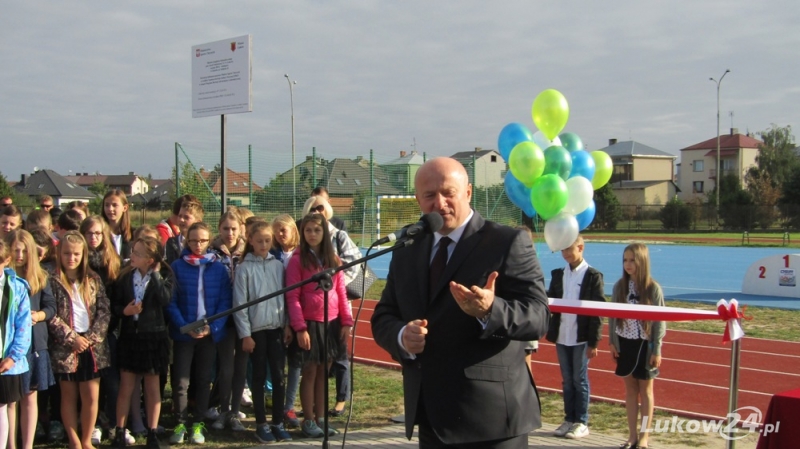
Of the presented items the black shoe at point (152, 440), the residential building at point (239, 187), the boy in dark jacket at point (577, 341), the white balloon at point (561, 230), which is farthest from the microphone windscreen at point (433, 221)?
the residential building at point (239, 187)

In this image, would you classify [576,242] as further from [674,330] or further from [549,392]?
[674,330]

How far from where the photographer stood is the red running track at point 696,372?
7.23 meters

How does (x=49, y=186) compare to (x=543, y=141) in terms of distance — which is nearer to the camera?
(x=543, y=141)

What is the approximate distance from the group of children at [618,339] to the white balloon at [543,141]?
1722 millimetres

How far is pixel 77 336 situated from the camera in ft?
17.7

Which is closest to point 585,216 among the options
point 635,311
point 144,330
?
point 635,311

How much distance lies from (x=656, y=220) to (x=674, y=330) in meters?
40.2

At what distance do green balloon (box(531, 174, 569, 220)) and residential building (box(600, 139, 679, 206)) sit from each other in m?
67.4

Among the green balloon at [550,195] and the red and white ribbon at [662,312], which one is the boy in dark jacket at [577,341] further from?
the green balloon at [550,195]

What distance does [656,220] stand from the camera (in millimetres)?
48656

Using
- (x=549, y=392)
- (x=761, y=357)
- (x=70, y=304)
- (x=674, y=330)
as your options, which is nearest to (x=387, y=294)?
(x=70, y=304)

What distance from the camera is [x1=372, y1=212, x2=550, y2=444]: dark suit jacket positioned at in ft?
9.21

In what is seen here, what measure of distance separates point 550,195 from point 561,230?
1.24ft

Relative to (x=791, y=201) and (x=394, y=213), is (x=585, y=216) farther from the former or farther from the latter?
(x=791, y=201)
